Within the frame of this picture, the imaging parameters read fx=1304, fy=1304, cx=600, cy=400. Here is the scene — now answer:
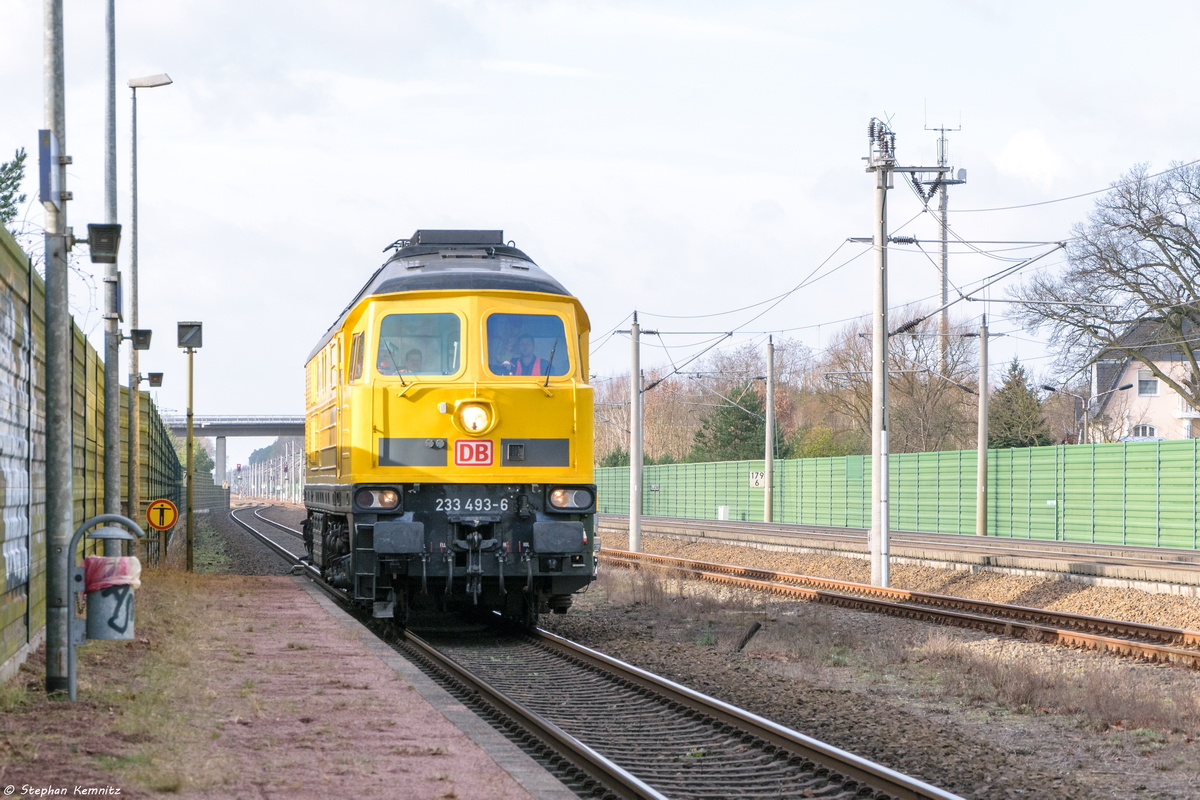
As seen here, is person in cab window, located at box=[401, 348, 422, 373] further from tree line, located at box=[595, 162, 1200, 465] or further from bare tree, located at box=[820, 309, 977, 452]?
bare tree, located at box=[820, 309, 977, 452]

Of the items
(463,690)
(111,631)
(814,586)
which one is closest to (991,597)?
(814,586)

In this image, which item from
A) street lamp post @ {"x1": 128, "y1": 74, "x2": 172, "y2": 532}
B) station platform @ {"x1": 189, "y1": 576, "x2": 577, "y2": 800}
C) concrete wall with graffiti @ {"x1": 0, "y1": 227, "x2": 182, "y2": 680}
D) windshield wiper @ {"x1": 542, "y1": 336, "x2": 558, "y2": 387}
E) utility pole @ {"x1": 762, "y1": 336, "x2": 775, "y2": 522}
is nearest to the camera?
station platform @ {"x1": 189, "y1": 576, "x2": 577, "y2": 800}

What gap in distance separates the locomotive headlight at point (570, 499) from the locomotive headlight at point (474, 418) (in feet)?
3.24

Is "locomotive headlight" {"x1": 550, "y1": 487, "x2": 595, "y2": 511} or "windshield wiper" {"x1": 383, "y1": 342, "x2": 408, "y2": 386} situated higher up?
"windshield wiper" {"x1": 383, "y1": 342, "x2": 408, "y2": 386}

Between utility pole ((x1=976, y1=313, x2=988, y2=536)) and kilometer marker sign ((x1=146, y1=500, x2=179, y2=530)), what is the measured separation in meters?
23.4

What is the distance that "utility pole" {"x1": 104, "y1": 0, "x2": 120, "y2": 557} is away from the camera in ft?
50.8

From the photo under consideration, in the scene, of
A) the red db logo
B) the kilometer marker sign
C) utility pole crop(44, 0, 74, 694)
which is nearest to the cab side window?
the red db logo

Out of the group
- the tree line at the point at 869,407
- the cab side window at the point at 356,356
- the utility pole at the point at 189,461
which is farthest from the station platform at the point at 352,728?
the tree line at the point at 869,407

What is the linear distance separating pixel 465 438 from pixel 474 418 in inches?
8.7

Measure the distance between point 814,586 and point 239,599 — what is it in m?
9.89

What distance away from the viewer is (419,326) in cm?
1345

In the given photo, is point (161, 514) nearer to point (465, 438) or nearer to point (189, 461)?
point (189, 461)

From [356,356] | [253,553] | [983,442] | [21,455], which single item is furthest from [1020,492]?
[21,455]

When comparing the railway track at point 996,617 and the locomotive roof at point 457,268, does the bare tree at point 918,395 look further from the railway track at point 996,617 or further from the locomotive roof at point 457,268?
the locomotive roof at point 457,268
